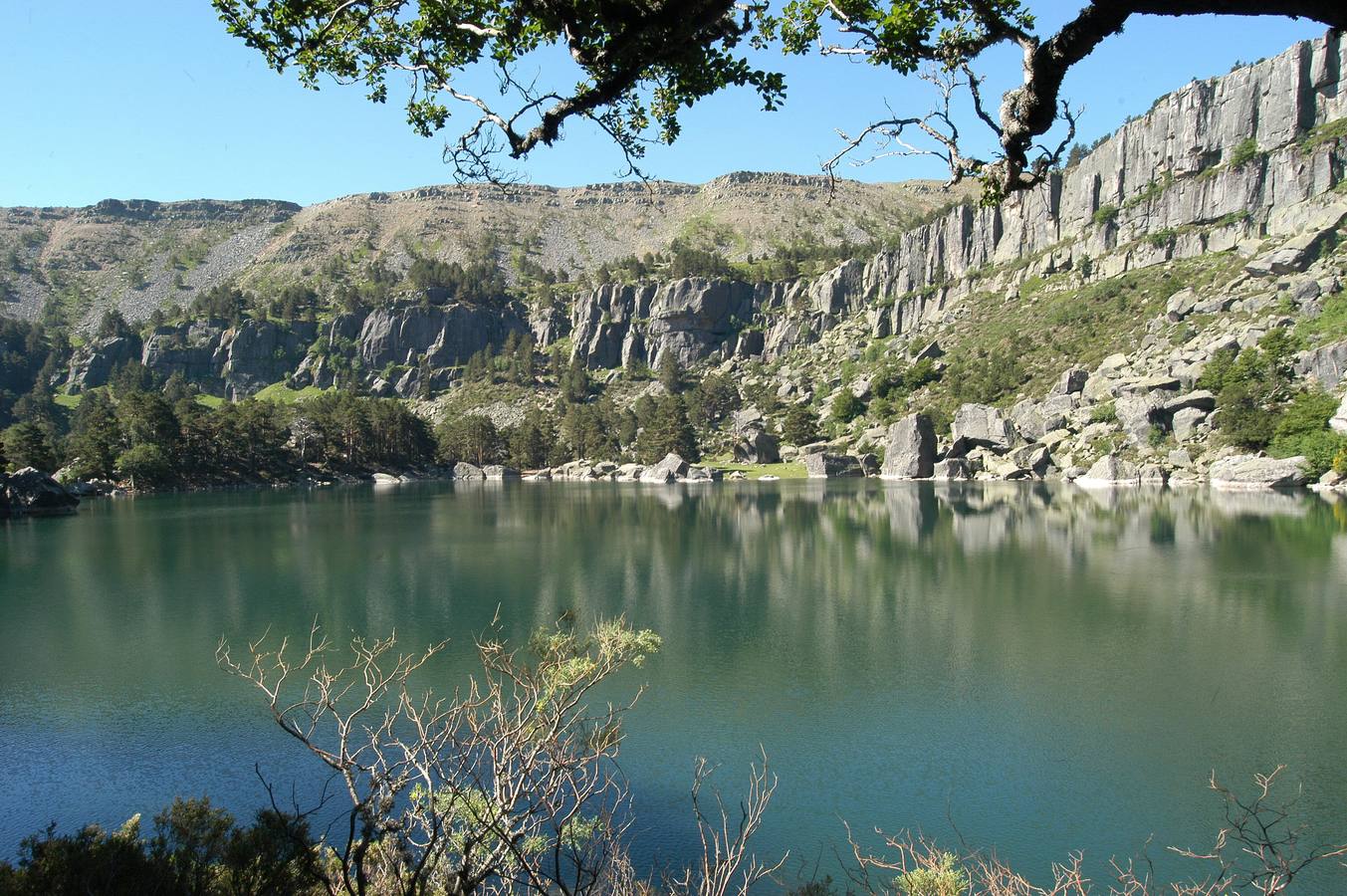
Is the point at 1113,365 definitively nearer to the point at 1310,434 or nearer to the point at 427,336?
the point at 1310,434

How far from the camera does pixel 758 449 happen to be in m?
110

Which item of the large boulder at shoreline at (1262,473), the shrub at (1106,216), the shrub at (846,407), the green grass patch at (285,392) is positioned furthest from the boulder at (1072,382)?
the green grass patch at (285,392)

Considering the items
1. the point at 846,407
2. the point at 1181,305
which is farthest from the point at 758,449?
the point at 1181,305

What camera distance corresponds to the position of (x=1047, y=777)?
1307 centimetres

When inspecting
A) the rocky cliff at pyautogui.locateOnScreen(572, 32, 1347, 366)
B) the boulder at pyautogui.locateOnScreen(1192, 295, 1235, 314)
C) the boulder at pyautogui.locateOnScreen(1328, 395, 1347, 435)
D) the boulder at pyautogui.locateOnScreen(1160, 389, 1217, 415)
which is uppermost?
the rocky cliff at pyautogui.locateOnScreen(572, 32, 1347, 366)

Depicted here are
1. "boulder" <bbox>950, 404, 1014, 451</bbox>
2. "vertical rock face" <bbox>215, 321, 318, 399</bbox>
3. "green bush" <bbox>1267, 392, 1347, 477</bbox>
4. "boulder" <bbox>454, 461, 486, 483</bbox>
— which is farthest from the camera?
"vertical rock face" <bbox>215, 321, 318, 399</bbox>

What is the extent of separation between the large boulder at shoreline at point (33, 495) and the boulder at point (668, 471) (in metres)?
59.2

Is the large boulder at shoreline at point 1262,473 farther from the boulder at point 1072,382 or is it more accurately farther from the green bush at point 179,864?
the green bush at point 179,864

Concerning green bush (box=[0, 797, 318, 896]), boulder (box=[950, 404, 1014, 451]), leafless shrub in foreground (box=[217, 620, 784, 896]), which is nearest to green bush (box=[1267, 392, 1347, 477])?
boulder (box=[950, 404, 1014, 451])

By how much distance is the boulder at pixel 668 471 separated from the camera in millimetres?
101812

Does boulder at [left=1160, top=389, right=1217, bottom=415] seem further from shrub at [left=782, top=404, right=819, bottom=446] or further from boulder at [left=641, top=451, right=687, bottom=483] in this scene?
boulder at [left=641, top=451, right=687, bottom=483]

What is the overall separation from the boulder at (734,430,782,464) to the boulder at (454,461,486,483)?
34.6 metres

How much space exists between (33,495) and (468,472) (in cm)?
Answer: 5786

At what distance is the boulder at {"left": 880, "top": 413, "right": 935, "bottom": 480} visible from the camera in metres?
90.6
